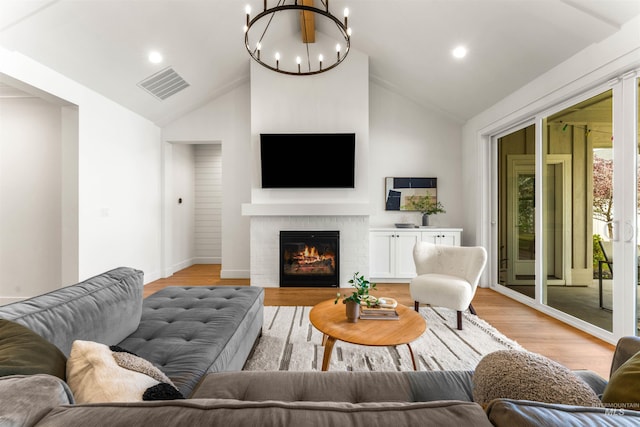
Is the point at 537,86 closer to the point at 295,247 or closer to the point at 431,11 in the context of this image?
the point at 431,11

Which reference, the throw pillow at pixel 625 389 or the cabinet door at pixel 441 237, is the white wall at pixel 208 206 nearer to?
the cabinet door at pixel 441 237

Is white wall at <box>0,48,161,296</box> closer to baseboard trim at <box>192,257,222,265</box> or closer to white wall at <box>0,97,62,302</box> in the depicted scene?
white wall at <box>0,97,62,302</box>

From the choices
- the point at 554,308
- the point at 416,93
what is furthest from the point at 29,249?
the point at 554,308

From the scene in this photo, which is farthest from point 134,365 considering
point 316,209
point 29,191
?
point 29,191

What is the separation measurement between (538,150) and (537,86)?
2.35 ft

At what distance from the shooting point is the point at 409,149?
500cm

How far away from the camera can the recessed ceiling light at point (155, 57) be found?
3.43 meters

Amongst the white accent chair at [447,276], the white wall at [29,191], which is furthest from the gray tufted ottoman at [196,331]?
the white wall at [29,191]

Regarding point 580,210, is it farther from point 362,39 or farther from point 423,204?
point 362,39

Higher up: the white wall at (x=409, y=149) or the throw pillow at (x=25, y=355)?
the white wall at (x=409, y=149)

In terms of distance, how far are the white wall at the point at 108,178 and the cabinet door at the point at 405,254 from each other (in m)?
4.02

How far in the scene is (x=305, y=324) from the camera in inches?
111

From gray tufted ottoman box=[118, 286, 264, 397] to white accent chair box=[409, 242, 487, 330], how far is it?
66.9 inches

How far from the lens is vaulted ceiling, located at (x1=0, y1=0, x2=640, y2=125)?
2504mm
